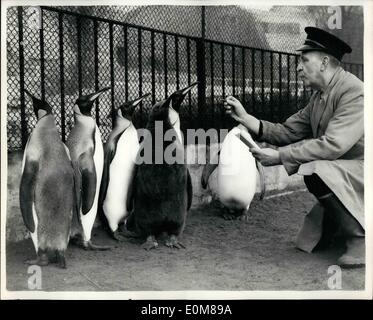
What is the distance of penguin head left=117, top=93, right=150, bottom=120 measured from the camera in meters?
2.09

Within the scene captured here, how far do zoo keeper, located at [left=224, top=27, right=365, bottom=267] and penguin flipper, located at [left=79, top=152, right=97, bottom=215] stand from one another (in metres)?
0.58

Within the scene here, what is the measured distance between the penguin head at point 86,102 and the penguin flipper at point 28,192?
0.85 ft

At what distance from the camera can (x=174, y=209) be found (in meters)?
1.99

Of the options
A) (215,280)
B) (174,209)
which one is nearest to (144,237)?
(174,209)

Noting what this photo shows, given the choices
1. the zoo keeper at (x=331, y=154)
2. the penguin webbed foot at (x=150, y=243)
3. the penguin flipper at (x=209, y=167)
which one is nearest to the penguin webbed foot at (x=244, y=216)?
the penguin flipper at (x=209, y=167)

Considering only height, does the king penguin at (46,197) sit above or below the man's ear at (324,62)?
below

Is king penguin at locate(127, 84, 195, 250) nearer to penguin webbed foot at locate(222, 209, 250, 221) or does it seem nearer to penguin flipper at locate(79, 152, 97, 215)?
penguin flipper at locate(79, 152, 97, 215)

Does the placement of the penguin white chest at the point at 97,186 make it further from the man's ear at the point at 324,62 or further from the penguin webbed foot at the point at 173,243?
the man's ear at the point at 324,62

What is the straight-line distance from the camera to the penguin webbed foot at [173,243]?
2.02 metres

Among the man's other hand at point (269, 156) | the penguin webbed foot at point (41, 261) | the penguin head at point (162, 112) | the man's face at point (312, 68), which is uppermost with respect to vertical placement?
the man's face at point (312, 68)

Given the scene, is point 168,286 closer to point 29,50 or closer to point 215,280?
point 215,280

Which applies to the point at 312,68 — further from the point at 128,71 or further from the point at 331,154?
the point at 128,71

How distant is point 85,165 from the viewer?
197cm

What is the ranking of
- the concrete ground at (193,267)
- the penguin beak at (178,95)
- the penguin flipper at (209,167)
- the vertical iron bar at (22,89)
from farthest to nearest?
the penguin flipper at (209,167)
the penguin beak at (178,95)
the vertical iron bar at (22,89)
the concrete ground at (193,267)
